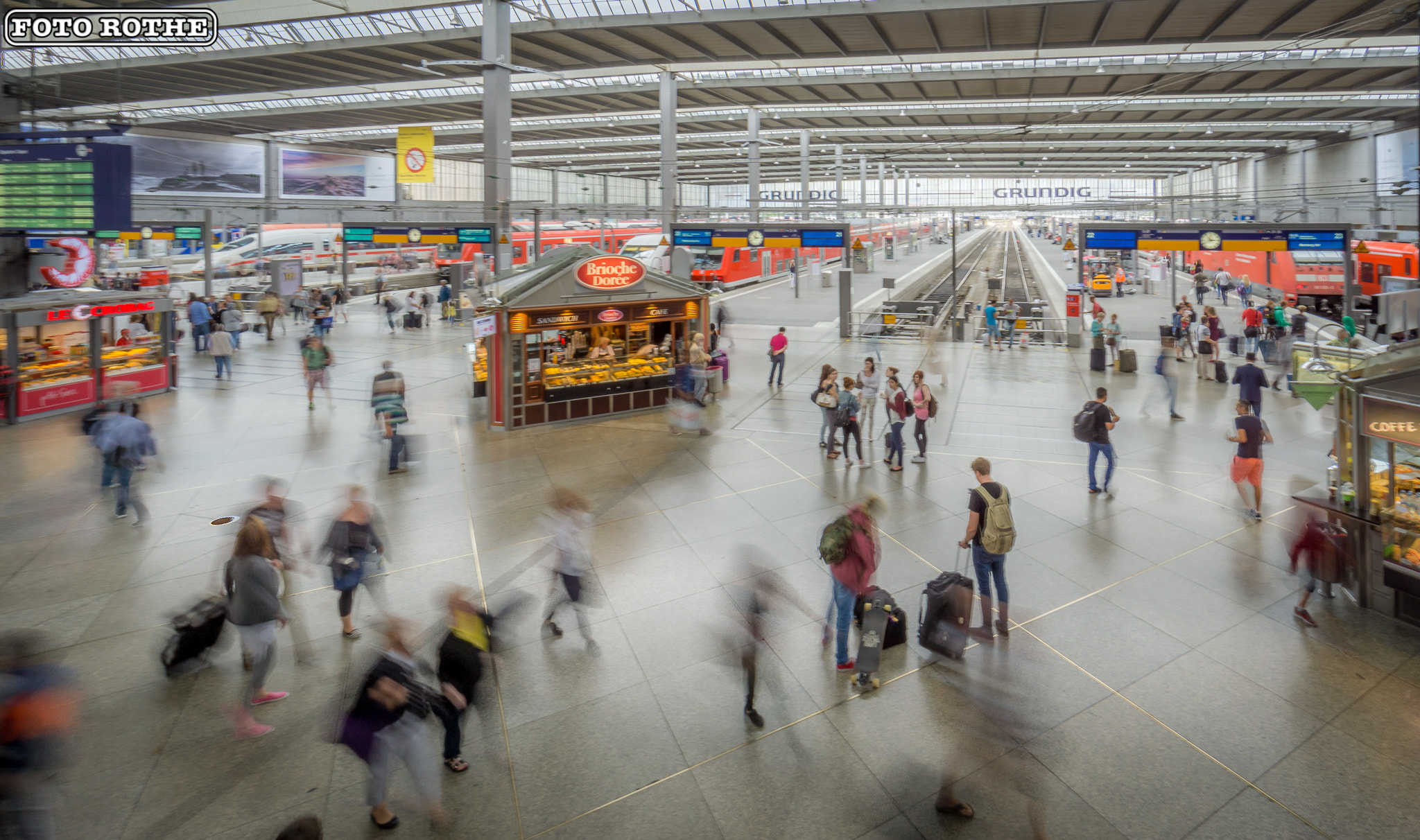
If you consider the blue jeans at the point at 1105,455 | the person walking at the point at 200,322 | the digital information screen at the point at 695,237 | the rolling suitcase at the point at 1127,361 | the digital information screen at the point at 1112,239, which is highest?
the digital information screen at the point at 695,237

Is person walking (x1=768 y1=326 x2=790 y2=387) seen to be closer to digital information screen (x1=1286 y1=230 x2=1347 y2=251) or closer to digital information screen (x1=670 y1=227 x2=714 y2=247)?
digital information screen (x1=670 y1=227 x2=714 y2=247)

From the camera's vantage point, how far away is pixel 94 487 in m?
A: 11.0

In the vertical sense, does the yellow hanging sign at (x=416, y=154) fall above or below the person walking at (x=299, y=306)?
above

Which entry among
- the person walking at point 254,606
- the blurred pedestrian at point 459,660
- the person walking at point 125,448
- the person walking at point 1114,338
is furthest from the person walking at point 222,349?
the person walking at point 1114,338

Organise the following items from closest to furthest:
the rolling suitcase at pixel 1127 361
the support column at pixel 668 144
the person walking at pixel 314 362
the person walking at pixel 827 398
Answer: the person walking at pixel 827 398 < the person walking at pixel 314 362 < the rolling suitcase at pixel 1127 361 < the support column at pixel 668 144

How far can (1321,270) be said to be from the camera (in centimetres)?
3109

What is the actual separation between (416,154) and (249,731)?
74.1ft

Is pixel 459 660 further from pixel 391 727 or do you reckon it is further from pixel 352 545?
pixel 352 545

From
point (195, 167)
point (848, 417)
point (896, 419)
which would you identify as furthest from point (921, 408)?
point (195, 167)

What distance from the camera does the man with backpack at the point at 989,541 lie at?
639 centimetres

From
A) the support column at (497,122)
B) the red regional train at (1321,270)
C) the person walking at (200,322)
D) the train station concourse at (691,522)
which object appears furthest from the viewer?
the red regional train at (1321,270)

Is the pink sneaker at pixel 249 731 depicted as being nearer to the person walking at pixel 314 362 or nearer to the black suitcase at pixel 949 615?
the black suitcase at pixel 949 615

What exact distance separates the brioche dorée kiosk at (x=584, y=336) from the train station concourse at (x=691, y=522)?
10 cm

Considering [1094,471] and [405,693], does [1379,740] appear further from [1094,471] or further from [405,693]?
[405,693]
